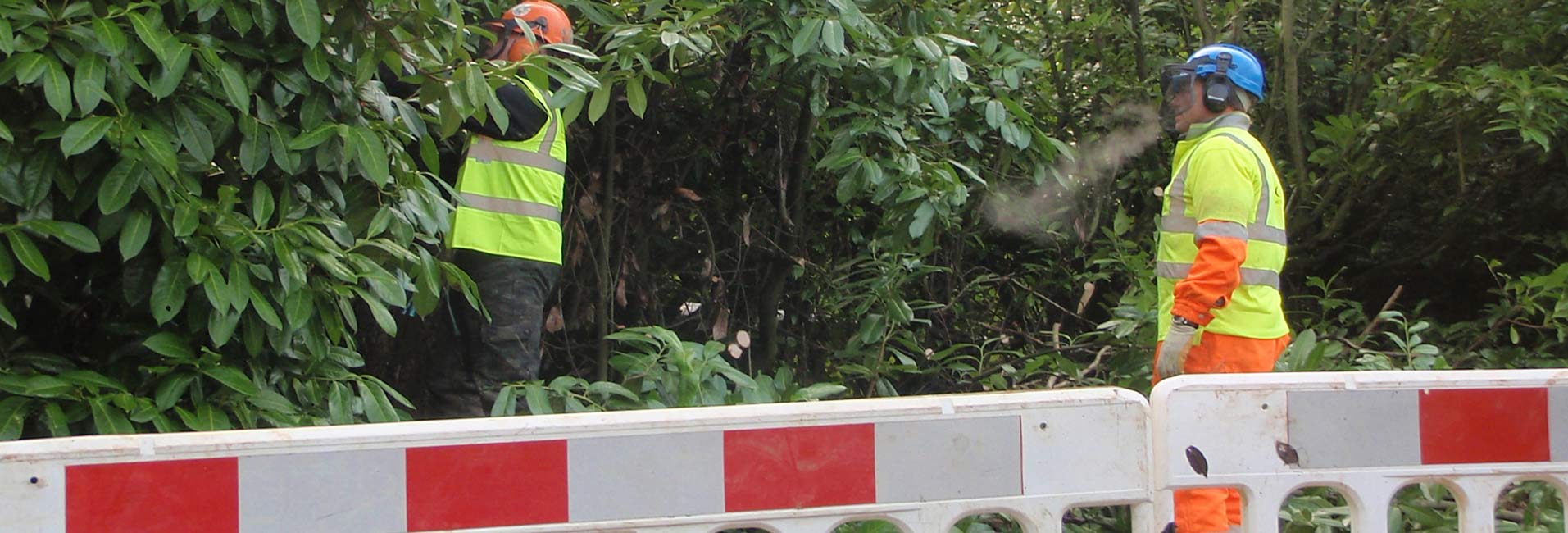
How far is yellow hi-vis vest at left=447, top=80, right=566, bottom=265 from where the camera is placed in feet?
14.3

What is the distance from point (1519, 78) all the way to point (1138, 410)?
378 centimetres

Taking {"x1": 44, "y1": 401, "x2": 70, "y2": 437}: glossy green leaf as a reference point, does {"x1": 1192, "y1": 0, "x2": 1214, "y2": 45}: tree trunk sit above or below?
above

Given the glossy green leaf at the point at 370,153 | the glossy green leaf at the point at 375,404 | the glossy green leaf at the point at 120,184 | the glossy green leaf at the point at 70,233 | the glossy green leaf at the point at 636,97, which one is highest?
the glossy green leaf at the point at 636,97

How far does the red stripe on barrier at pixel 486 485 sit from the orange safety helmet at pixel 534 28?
84.9 inches

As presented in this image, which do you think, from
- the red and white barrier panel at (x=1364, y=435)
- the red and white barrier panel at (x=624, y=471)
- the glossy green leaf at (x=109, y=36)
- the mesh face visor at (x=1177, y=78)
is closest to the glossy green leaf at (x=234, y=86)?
Answer: the glossy green leaf at (x=109, y=36)

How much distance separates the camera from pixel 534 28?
4.17 metres

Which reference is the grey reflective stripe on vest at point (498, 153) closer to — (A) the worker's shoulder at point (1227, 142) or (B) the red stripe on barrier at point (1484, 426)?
(A) the worker's shoulder at point (1227, 142)

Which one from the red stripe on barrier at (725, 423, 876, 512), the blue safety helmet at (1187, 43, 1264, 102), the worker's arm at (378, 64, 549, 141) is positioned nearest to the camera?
the red stripe on barrier at (725, 423, 876, 512)

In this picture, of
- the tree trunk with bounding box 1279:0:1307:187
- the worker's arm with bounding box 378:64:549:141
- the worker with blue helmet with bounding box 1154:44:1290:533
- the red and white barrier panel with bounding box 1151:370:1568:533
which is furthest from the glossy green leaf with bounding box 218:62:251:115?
the tree trunk with bounding box 1279:0:1307:187

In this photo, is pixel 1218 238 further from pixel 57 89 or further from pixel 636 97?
pixel 57 89

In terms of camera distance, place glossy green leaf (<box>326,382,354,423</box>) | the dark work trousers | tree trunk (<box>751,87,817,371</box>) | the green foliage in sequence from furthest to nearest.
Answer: tree trunk (<box>751,87,817,371</box>) → the dark work trousers → the green foliage → glossy green leaf (<box>326,382,354,423</box>)

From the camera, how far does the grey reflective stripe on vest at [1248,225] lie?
4023 mm

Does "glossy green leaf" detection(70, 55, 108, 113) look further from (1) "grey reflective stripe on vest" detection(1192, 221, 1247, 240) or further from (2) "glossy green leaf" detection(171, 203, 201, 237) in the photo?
(1) "grey reflective stripe on vest" detection(1192, 221, 1247, 240)

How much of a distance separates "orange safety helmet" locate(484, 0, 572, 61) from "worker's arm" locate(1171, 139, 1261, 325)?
1.89 m
